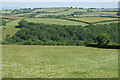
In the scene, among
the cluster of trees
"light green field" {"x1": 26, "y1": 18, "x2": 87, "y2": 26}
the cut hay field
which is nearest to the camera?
the cut hay field

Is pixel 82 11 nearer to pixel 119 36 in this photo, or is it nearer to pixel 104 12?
pixel 104 12

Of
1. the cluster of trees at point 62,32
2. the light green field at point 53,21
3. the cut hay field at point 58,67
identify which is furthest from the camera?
the light green field at point 53,21

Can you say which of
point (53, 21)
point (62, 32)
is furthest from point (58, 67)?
point (53, 21)

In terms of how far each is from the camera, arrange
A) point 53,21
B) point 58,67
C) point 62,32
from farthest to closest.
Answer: point 53,21 < point 62,32 < point 58,67

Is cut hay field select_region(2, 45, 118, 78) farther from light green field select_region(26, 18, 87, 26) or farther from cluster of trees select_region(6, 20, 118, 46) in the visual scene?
light green field select_region(26, 18, 87, 26)

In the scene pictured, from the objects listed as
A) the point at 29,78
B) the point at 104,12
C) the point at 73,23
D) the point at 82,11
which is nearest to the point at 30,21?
the point at 73,23

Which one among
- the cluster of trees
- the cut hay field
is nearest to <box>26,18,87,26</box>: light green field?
the cluster of trees

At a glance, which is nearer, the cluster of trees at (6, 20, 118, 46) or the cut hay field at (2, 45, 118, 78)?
the cut hay field at (2, 45, 118, 78)

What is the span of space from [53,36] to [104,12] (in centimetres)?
6317

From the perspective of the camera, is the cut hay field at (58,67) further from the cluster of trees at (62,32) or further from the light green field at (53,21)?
the light green field at (53,21)

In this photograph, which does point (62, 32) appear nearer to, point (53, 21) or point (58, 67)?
point (53, 21)

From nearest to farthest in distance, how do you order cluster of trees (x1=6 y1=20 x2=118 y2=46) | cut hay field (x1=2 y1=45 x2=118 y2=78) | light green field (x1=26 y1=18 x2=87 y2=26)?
cut hay field (x1=2 y1=45 x2=118 y2=78) → cluster of trees (x1=6 y1=20 x2=118 y2=46) → light green field (x1=26 y1=18 x2=87 y2=26)

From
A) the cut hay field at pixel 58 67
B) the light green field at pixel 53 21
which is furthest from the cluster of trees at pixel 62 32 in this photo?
the cut hay field at pixel 58 67

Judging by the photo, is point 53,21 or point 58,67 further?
point 53,21
